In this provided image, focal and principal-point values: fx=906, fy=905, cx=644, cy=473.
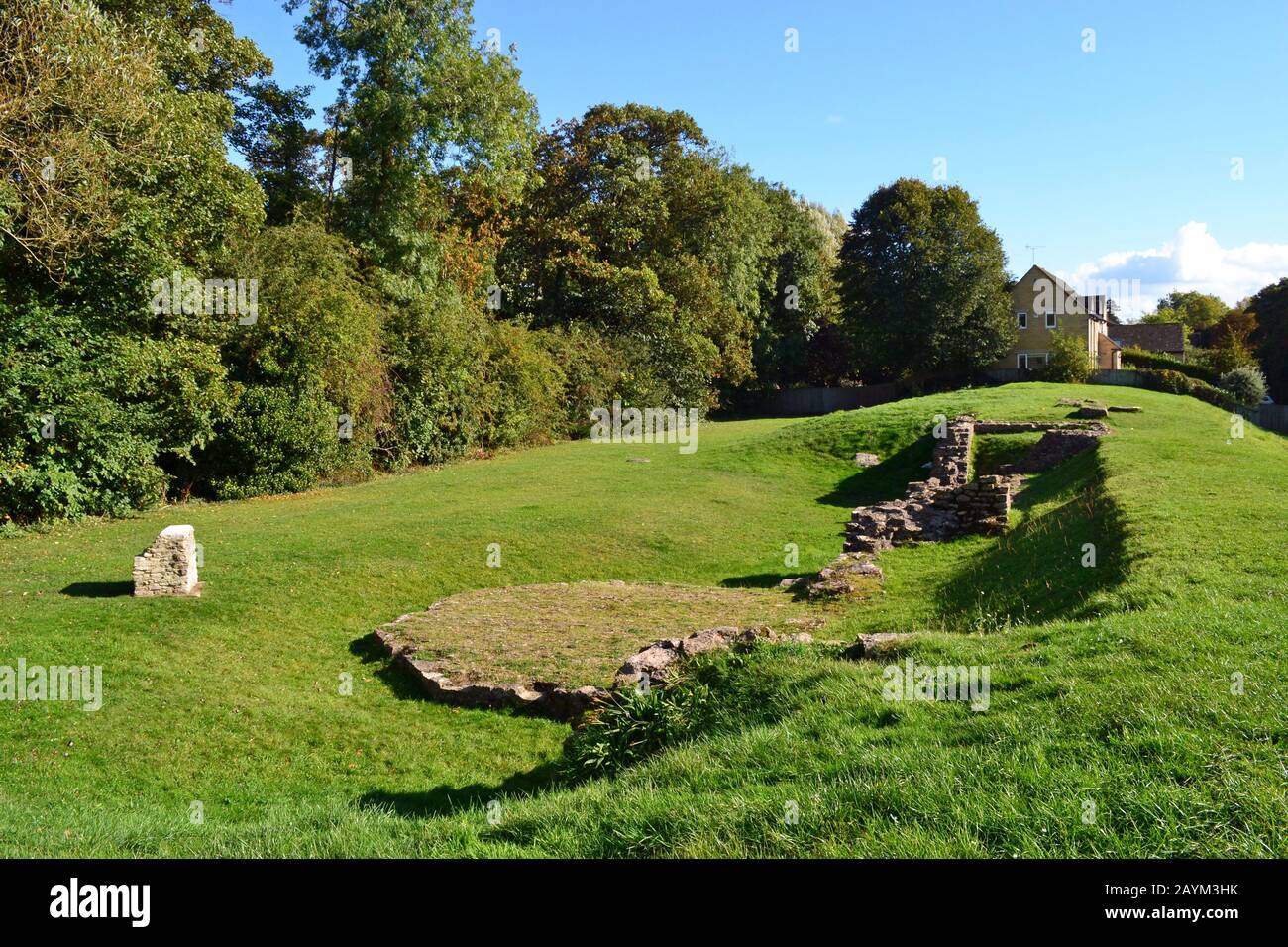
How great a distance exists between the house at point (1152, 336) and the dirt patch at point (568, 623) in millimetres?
84185

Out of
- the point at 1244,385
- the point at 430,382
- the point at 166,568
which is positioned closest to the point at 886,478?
the point at 430,382

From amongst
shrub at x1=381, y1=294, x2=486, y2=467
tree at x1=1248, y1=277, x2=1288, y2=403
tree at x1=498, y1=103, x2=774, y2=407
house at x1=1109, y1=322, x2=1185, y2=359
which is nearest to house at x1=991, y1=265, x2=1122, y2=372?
tree at x1=1248, y1=277, x2=1288, y2=403

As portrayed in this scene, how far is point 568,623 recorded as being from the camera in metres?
13.2

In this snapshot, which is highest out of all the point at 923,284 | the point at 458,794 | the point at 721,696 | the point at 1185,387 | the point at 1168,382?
the point at 923,284

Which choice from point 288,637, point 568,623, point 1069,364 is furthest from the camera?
point 1069,364

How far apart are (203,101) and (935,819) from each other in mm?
23989

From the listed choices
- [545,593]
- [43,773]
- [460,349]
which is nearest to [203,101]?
[460,349]

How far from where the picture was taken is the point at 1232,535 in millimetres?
11281

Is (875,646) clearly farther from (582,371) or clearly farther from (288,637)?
(582,371)

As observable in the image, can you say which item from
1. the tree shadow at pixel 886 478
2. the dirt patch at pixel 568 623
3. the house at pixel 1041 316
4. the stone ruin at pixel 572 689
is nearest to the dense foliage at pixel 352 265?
the house at pixel 1041 316
